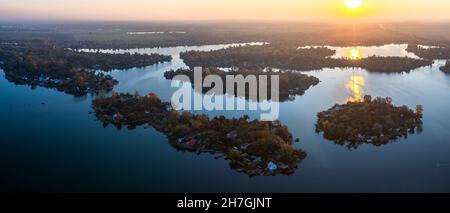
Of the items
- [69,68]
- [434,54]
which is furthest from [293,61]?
[69,68]

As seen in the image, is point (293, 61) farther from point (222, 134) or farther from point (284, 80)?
point (222, 134)

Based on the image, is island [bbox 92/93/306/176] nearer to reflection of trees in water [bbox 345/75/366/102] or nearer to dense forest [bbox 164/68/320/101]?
dense forest [bbox 164/68/320/101]

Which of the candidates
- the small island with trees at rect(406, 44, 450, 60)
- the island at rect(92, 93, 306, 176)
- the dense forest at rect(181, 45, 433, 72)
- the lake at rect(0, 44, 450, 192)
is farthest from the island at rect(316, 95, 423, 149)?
the small island with trees at rect(406, 44, 450, 60)

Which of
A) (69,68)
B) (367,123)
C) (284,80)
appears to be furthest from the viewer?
(69,68)

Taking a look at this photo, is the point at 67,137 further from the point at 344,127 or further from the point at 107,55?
the point at 107,55

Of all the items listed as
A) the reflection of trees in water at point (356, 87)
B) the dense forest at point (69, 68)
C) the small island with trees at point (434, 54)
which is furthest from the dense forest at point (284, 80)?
the small island with trees at point (434, 54)

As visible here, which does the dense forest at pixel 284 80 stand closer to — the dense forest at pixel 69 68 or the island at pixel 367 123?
the island at pixel 367 123
